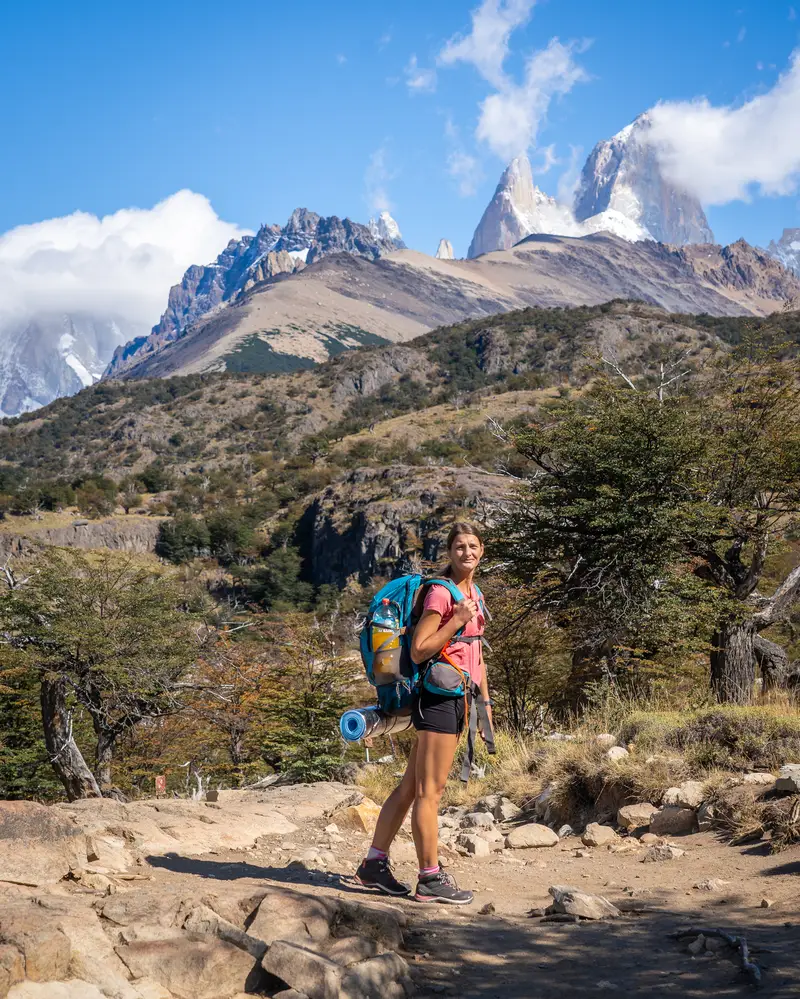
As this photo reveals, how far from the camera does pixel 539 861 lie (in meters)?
5.51

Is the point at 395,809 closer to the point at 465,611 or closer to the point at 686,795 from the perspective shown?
the point at 465,611

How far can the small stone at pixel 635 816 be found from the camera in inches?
233

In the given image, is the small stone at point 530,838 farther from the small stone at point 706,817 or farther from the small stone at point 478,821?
the small stone at point 706,817

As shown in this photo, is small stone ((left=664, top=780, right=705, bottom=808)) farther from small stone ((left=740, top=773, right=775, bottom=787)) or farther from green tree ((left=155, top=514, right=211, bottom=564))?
green tree ((left=155, top=514, right=211, bottom=564))

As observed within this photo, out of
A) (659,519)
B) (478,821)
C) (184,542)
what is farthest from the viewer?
(184,542)

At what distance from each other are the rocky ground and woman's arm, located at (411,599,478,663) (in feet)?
3.74

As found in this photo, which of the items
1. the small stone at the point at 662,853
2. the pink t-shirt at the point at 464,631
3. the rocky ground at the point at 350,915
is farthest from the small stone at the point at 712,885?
the pink t-shirt at the point at 464,631

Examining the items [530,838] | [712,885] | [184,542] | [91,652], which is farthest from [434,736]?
[184,542]

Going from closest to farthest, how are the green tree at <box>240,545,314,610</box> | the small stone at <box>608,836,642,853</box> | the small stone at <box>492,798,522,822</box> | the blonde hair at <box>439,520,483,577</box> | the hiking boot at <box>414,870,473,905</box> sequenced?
the hiking boot at <box>414,870,473,905</box> → the blonde hair at <box>439,520,483,577</box> → the small stone at <box>608,836,642,853</box> → the small stone at <box>492,798,522,822</box> → the green tree at <box>240,545,314,610</box>

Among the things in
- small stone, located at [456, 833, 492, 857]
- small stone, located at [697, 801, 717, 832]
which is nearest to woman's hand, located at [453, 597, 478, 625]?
small stone, located at [456, 833, 492, 857]

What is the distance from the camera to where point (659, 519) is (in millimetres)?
12352

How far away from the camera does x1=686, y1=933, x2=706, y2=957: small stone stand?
3.46 m

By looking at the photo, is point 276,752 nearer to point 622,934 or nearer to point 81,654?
point 81,654

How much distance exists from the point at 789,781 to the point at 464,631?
98.5 inches
